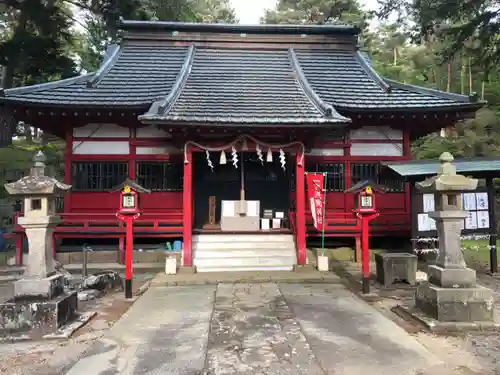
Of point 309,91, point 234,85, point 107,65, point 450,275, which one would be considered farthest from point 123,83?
point 450,275

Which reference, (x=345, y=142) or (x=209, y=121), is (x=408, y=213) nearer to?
(x=345, y=142)

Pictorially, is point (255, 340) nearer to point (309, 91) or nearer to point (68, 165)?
point (309, 91)

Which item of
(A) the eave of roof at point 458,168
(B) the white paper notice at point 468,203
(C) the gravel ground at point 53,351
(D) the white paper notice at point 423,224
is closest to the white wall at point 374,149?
(A) the eave of roof at point 458,168

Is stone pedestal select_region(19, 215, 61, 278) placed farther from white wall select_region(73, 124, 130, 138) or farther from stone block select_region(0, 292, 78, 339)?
white wall select_region(73, 124, 130, 138)

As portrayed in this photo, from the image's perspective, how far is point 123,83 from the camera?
40.0 feet

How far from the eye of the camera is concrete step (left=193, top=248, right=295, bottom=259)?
1025 centimetres

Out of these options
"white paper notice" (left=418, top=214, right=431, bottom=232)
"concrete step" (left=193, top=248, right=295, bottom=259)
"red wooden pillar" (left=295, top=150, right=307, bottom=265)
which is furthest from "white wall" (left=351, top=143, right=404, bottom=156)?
"concrete step" (left=193, top=248, right=295, bottom=259)

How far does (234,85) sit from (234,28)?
12.8 ft

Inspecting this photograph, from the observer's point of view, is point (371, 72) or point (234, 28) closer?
point (371, 72)

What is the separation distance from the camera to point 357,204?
8.23 m

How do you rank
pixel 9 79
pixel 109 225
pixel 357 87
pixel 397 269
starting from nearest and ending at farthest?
pixel 397 269 → pixel 109 225 → pixel 357 87 → pixel 9 79

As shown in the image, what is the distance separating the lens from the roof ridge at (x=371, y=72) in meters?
12.2

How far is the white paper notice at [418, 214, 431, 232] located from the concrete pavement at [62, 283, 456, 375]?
10.5 ft

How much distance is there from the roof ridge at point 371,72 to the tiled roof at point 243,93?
277 cm
